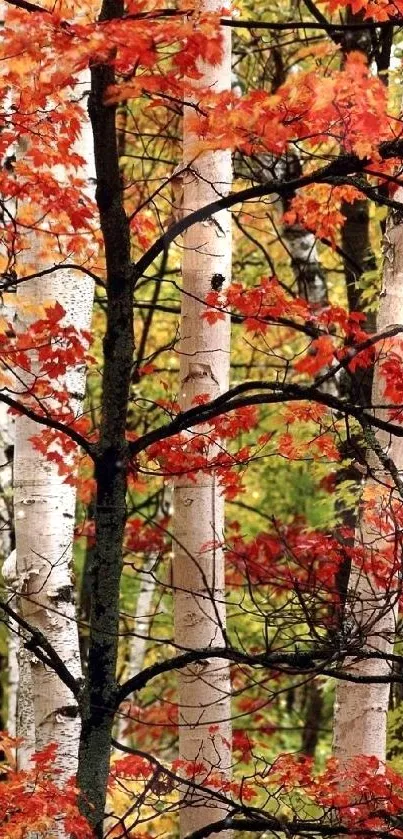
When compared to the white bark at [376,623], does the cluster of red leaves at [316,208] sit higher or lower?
higher

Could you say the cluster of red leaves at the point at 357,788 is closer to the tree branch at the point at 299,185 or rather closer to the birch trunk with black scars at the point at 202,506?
the birch trunk with black scars at the point at 202,506

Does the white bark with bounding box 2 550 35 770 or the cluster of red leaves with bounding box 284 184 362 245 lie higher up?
the cluster of red leaves with bounding box 284 184 362 245

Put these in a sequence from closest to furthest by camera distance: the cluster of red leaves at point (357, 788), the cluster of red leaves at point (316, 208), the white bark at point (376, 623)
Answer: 1. the cluster of red leaves at point (357, 788)
2. the white bark at point (376, 623)
3. the cluster of red leaves at point (316, 208)

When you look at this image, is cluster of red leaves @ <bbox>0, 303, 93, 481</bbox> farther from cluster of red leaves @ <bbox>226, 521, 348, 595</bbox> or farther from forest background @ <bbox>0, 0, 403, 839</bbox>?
cluster of red leaves @ <bbox>226, 521, 348, 595</bbox>

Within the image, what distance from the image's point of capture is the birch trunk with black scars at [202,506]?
378 cm

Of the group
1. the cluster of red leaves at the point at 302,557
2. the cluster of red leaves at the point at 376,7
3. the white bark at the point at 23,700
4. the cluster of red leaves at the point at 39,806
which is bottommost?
the cluster of red leaves at the point at 39,806

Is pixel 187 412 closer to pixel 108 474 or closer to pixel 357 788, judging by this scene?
Result: pixel 108 474

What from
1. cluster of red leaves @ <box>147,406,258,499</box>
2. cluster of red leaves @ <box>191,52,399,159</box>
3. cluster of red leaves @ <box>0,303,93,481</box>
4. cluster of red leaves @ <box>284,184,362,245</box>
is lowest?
cluster of red leaves @ <box>147,406,258,499</box>

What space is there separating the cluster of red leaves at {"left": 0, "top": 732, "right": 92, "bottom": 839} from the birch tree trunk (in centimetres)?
15

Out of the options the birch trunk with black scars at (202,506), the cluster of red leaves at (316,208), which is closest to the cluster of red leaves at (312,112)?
the birch trunk with black scars at (202,506)

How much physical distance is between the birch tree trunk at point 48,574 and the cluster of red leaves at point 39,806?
5.8 inches

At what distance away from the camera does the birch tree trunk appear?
12.6 feet

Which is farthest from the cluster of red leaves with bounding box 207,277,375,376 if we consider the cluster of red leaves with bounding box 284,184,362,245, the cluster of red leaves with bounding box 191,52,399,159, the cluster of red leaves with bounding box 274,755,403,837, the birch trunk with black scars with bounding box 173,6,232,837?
the cluster of red leaves with bounding box 274,755,403,837

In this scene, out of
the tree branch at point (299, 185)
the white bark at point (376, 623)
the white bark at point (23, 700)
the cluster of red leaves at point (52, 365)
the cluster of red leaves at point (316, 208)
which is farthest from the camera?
the cluster of red leaves at point (316, 208)
